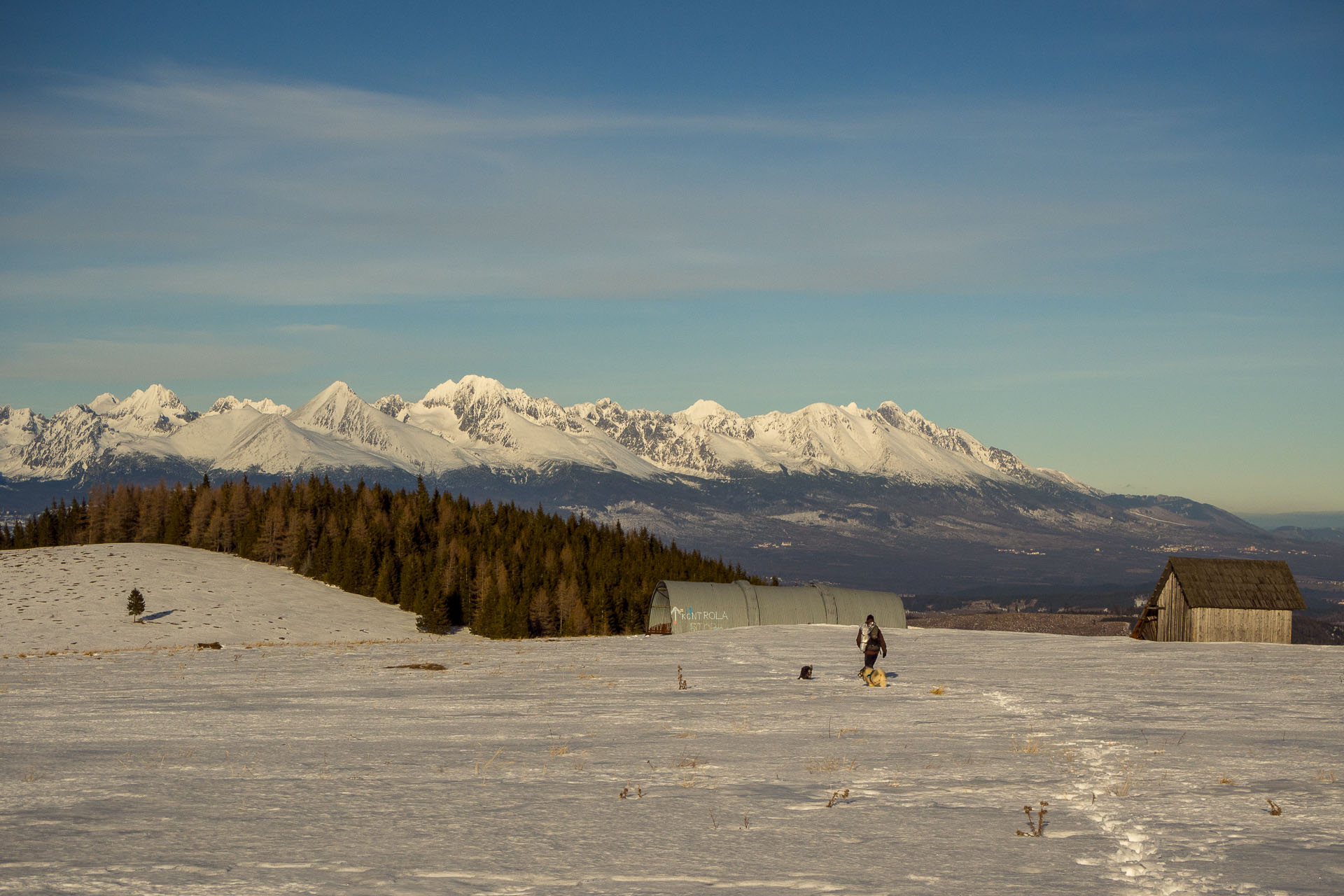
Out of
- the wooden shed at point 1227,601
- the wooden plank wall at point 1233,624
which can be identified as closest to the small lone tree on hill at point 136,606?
the wooden shed at point 1227,601

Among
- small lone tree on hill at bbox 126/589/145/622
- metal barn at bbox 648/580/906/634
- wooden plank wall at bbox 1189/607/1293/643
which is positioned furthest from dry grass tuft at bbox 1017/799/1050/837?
small lone tree on hill at bbox 126/589/145/622

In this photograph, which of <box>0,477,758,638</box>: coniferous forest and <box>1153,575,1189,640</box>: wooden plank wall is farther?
<box>0,477,758,638</box>: coniferous forest

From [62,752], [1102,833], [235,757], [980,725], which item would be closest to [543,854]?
[1102,833]

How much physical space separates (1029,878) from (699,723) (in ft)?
48.4

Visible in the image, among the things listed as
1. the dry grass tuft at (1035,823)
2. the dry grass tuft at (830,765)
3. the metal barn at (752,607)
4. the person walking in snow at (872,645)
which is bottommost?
the metal barn at (752,607)

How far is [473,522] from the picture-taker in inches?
5600

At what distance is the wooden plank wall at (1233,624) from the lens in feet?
226

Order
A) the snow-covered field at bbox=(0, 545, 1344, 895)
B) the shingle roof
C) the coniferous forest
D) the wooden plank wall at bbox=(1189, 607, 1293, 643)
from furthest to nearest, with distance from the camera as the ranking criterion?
1. the coniferous forest
2. the shingle roof
3. the wooden plank wall at bbox=(1189, 607, 1293, 643)
4. the snow-covered field at bbox=(0, 545, 1344, 895)

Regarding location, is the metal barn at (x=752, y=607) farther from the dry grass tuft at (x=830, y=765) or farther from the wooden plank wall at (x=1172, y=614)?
the dry grass tuft at (x=830, y=765)

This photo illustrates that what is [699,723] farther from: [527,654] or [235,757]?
[527,654]

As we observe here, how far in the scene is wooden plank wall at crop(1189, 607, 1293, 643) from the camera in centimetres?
6894

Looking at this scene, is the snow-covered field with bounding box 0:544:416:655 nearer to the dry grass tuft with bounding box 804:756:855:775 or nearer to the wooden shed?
the wooden shed

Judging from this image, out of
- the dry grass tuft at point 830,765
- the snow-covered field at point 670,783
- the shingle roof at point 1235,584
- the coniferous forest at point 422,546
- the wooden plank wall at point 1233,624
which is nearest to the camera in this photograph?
the snow-covered field at point 670,783

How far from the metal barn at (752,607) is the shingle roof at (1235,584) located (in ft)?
87.0
